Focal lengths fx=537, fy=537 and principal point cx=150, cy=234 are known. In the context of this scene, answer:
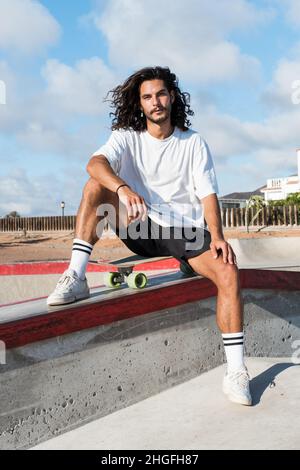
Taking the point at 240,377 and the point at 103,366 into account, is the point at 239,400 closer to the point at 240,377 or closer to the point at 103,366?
the point at 240,377

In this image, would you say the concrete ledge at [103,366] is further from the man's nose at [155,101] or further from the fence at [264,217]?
the fence at [264,217]

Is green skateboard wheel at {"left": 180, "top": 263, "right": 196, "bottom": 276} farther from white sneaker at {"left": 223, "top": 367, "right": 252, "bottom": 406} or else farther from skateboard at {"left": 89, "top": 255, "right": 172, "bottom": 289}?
white sneaker at {"left": 223, "top": 367, "right": 252, "bottom": 406}

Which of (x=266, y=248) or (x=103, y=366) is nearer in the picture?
(x=103, y=366)


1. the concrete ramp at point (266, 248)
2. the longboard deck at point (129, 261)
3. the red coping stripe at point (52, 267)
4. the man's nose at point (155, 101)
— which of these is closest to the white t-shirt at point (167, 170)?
the man's nose at point (155, 101)

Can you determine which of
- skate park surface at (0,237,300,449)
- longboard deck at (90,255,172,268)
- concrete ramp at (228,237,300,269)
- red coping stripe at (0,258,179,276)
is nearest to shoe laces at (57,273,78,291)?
skate park surface at (0,237,300,449)

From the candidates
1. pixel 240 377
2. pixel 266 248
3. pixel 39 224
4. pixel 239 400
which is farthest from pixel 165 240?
pixel 39 224

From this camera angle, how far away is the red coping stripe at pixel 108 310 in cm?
264

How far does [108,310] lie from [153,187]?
0.83m

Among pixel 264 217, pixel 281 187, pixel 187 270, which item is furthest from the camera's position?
pixel 281 187

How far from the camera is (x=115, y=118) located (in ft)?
11.8

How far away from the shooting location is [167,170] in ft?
10.9

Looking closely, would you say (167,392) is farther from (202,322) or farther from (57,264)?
(57,264)

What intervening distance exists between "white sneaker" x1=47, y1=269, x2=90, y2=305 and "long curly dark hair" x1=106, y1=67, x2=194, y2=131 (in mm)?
Result: 1044

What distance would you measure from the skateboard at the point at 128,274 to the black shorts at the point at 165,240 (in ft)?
0.18
